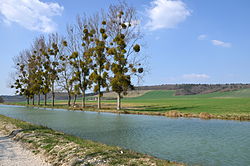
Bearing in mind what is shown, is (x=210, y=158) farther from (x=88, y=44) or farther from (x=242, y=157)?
(x=88, y=44)

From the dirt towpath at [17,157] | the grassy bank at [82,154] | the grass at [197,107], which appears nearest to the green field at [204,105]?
the grass at [197,107]

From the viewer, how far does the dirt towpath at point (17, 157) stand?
28.7ft

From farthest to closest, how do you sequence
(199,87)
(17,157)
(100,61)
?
1. (199,87)
2. (100,61)
3. (17,157)

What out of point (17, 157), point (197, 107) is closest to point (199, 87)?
point (197, 107)

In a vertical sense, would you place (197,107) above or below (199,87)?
below

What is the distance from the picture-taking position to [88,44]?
45156mm

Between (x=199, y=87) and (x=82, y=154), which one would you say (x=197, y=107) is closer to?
(x=82, y=154)

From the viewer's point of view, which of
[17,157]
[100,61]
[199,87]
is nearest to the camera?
[17,157]

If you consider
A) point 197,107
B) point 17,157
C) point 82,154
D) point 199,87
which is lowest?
point 17,157

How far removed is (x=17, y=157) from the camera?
377 inches

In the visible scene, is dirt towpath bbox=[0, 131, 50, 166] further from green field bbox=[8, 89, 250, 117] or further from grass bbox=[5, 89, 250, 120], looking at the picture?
green field bbox=[8, 89, 250, 117]

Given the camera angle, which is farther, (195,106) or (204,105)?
(204,105)

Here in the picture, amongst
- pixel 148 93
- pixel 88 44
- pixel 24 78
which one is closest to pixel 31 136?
pixel 88 44

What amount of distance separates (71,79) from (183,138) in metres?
36.8
